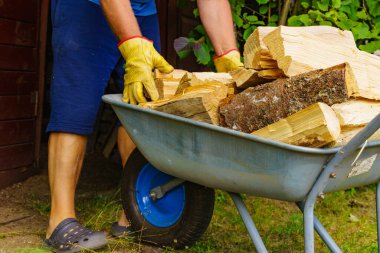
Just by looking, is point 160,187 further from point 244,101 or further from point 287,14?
point 287,14

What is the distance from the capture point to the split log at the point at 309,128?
5.25 feet

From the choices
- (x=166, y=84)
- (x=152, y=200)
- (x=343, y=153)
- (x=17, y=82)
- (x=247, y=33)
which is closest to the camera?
(x=343, y=153)

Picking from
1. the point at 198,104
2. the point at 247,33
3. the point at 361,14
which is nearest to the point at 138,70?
the point at 198,104

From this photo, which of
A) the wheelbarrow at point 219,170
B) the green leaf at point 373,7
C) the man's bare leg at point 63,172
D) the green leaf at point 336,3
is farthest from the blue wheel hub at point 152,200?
the green leaf at point 373,7

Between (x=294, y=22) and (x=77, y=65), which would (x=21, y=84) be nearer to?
(x=77, y=65)

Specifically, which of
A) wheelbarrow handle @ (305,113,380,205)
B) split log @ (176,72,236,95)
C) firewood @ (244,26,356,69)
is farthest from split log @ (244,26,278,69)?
wheelbarrow handle @ (305,113,380,205)

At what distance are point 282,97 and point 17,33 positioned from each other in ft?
7.40

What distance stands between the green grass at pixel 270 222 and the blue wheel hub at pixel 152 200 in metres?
0.13

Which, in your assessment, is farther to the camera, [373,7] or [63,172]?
[373,7]

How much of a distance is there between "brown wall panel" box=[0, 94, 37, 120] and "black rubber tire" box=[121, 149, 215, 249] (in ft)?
4.41

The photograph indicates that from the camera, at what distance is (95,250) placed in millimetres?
2381

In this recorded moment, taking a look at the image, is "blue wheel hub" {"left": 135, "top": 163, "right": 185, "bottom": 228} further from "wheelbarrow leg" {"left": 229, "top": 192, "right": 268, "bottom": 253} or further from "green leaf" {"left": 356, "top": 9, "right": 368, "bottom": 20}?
"green leaf" {"left": 356, "top": 9, "right": 368, "bottom": 20}

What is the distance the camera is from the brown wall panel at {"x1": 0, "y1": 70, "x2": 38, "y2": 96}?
3393 mm

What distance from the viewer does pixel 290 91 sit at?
1767 millimetres
